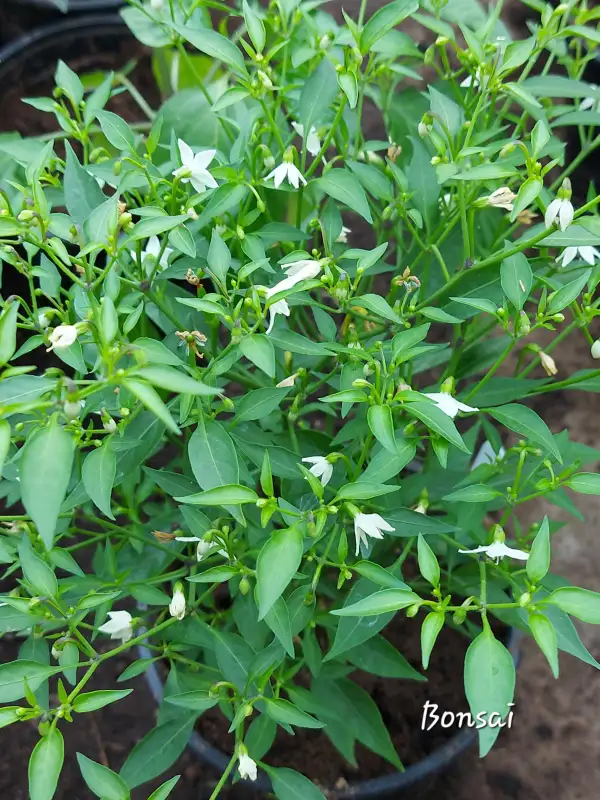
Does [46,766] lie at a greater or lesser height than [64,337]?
lesser

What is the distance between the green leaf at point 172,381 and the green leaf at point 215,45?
42 centimetres

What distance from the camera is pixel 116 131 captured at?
0.82 meters

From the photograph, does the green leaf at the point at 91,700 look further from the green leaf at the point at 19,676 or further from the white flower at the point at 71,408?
the white flower at the point at 71,408

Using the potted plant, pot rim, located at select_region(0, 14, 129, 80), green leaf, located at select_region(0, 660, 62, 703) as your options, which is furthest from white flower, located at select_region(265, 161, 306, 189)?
pot rim, located at select_region(0, 14, 129, 80)

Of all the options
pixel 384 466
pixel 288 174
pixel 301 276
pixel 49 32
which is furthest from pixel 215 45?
pixel 49 32

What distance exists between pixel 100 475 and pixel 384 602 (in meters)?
0.27

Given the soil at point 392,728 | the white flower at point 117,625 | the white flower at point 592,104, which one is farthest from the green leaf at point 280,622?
the white flower at point 592,104

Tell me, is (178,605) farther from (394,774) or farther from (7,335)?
(394,774)

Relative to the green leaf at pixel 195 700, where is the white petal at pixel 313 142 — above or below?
above

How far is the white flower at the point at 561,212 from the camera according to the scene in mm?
685

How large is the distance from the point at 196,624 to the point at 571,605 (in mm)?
469

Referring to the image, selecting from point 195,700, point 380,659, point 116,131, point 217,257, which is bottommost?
point 380,659

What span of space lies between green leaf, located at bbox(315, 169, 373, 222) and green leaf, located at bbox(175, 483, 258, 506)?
33 centimetres

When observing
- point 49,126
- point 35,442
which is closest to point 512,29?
point 49,126
